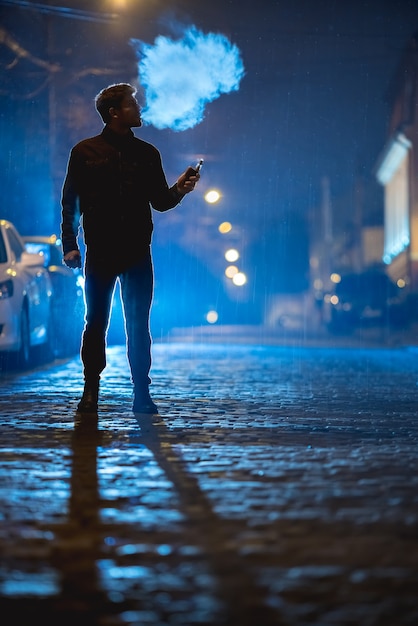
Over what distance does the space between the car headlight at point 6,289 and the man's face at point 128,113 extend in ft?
17.9

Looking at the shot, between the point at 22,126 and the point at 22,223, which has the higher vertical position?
the point at 22,126

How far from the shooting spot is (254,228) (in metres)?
104

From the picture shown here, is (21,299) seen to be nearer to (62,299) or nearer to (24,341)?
(24,341)

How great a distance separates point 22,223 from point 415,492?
24.3 meters

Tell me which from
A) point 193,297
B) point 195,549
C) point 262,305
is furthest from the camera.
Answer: point 262,305

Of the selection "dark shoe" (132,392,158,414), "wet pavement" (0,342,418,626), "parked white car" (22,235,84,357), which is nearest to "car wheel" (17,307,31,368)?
"parked white car" (22,235,84,357)

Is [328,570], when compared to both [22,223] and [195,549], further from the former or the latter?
[22,223]

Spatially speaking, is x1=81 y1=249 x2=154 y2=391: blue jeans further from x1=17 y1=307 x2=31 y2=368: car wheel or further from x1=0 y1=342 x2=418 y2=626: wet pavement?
x1=17 y1=307 x2=31 y2=368: car wheel

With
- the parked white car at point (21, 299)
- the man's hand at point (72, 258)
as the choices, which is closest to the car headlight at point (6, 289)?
the parked white car at point (21, 299)

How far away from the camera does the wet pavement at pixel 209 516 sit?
318cm

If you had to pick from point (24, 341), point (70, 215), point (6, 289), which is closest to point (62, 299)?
point (24, 341)

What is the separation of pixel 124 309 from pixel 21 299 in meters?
5.95

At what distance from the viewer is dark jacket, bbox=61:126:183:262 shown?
819 centimetres

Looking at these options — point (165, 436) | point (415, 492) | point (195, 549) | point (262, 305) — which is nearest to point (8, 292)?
point (165, 436)
